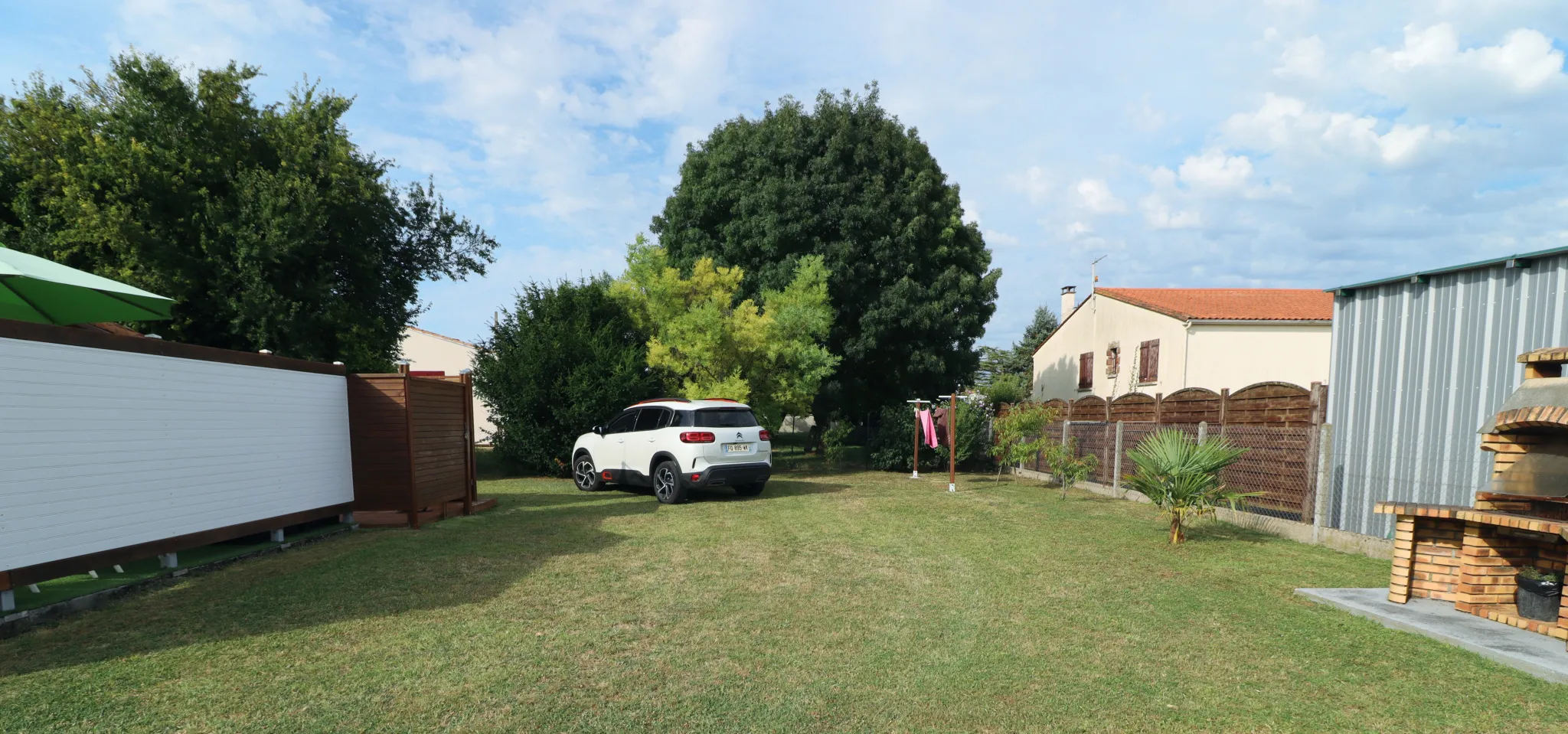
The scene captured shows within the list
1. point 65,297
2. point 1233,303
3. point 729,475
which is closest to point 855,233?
point 729,475

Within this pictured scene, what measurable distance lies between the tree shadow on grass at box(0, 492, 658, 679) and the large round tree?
12574mm

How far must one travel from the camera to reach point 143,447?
6.23m

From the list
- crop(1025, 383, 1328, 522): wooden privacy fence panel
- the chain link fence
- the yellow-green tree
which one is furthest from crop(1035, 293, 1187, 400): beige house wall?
the yellow-green tree

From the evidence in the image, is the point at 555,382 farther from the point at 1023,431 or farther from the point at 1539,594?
the point at 1539,594

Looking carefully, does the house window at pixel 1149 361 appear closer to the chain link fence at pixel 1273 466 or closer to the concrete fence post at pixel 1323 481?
the chain link fence at pixel 1273 466

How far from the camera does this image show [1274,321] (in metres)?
19.8

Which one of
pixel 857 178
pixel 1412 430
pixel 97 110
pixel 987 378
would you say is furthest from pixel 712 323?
pixel 987 378

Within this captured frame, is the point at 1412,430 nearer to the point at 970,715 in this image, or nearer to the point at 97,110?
the point at 970,715

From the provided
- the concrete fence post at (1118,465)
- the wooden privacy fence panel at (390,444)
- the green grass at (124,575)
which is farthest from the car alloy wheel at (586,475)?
the concrete fence post at (1118,465)

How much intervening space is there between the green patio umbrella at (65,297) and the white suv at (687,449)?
6476 millimetres

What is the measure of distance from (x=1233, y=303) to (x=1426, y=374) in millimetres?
16438

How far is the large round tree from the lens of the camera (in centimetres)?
2041

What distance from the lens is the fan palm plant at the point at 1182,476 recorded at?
27.2 ft

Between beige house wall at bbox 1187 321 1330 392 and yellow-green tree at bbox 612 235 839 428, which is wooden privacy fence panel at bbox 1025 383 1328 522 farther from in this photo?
beige house wall at bbox 1187 321 1330 392
